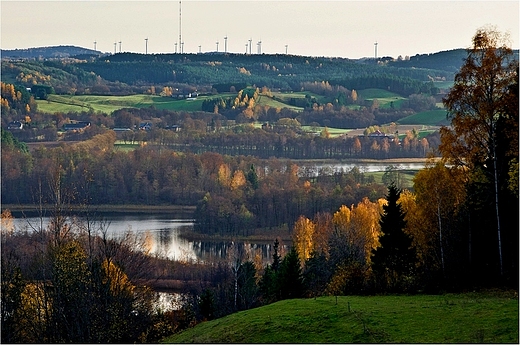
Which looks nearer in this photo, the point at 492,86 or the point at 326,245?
the point at 492,86

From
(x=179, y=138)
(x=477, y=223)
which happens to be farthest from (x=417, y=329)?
(x=179, y=138)

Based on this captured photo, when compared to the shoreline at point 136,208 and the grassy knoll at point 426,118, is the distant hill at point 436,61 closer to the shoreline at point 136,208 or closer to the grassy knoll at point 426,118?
the grassy knoll at point 426,118

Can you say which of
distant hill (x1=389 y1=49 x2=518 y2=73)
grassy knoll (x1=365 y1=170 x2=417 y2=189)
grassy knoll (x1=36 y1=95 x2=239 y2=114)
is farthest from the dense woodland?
distant hill (x1=389 y1=49 x2=518 y2=73)

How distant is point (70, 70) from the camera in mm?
160250

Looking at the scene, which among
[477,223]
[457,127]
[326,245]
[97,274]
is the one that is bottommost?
[326,245]

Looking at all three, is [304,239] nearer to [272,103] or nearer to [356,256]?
[356,256]

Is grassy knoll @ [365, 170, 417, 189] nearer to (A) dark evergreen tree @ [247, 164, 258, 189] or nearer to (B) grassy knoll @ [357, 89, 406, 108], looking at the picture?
(A) dark evergreen tree @ [247, 164, 258, 189]

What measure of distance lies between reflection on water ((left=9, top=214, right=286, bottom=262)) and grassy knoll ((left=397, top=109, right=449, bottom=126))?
58.7 meters

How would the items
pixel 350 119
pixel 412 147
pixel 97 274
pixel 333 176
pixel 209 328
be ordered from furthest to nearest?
1. pixel 350 119
2. pixel 412 147
3. pixel 333 176
4. pixel 97 274
5. pixel 209 328

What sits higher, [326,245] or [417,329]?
[417,329]

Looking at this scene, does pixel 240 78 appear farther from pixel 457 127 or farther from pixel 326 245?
pixel 457 127

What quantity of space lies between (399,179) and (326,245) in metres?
27.8

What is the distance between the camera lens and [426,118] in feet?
380

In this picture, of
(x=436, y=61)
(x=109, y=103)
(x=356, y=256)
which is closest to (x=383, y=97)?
(x=436, y=61)
